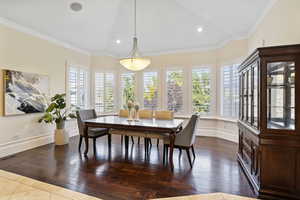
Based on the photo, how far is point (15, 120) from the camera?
167 inches

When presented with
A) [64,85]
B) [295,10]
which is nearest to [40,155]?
[64,85]

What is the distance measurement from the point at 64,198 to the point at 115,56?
5.73m

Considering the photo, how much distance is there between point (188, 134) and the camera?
3354mm

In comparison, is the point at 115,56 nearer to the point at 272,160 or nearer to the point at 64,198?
the point at 64,198

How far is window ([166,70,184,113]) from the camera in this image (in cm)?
631

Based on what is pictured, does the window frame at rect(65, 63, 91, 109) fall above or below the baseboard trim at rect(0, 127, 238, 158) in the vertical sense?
above

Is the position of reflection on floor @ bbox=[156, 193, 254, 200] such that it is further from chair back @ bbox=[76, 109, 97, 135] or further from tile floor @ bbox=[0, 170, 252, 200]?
Answer: chair back @ bbox=[76, 109, 97, 135]

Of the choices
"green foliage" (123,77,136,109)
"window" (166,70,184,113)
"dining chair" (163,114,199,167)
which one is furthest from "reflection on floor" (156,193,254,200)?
"green foliage" (123,77,136,109)

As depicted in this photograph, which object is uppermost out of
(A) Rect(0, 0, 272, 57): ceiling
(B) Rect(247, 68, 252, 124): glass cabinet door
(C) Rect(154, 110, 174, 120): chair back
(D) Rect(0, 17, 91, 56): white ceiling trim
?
(A) Rect(0, 0, 272, 57): ceiling

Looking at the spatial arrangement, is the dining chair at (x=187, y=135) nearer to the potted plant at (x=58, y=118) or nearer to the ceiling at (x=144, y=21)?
the ceiling at (x=144, y=21)

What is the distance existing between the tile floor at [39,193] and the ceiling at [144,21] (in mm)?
3661

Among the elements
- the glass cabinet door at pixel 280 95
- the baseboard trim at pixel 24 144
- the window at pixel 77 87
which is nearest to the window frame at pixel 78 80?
the window at pixel 77 87

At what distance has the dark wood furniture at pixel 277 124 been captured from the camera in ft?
7.33

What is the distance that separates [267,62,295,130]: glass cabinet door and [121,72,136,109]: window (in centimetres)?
504
